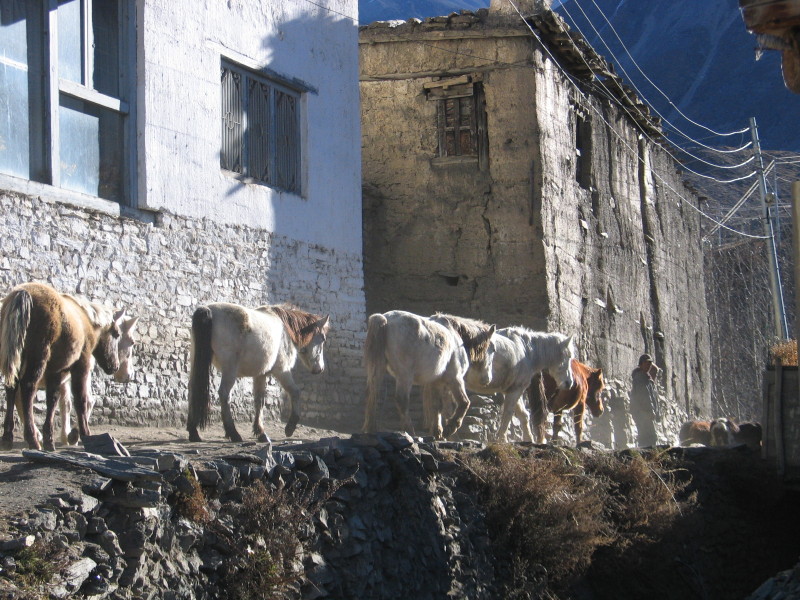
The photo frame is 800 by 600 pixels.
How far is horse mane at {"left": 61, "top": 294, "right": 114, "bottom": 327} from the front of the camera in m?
10.1

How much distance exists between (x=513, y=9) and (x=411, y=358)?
8.29m

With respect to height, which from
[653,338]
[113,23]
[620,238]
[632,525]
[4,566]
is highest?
[113,23]

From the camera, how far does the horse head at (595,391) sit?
16984 millimetres

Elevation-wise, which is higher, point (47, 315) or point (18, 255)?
point (18, 255)

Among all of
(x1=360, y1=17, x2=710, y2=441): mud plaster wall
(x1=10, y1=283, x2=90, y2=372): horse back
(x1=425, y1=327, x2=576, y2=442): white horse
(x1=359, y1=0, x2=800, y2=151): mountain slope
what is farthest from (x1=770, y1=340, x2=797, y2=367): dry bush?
(x1=359, y1=0, x2=800, y2=151): mountain slope

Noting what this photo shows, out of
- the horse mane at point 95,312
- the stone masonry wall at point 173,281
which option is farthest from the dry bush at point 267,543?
the stone masonry wall at point 173,281

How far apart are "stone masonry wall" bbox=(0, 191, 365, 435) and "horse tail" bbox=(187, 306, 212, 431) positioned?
164cm

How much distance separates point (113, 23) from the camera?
12.6 metres

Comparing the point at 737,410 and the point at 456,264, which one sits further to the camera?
the point at 737,410

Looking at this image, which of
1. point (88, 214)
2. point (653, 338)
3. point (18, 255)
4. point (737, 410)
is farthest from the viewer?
point (737, 410)

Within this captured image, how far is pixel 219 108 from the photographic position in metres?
13.9

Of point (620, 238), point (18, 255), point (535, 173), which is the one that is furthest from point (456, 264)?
point (18, 255)

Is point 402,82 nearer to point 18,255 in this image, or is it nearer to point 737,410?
point 18,255

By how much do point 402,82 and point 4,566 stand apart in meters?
13.6
